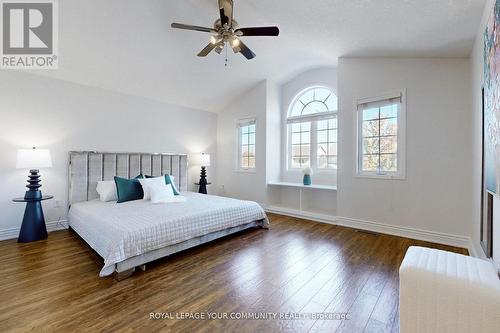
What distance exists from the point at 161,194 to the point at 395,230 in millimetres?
3665

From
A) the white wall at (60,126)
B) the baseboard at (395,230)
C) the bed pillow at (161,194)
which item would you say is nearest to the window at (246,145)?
the baseboard at (395,230)

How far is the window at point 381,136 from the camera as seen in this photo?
3.54 m

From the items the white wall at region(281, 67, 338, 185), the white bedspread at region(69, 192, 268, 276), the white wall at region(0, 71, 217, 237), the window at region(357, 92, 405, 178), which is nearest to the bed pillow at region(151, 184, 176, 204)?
the white bedspread at region(69, 192, 268, 276)

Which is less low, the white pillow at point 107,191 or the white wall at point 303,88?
the white wall at point 303,88

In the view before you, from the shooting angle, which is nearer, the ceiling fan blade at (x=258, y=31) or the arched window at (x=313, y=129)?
the ceiling fan blade at (x=258, y=31)

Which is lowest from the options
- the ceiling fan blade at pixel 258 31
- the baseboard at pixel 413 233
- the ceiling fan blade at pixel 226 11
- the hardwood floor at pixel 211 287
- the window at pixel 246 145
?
the hardwood floor at pixel 211 287

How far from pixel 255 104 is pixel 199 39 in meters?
2.02

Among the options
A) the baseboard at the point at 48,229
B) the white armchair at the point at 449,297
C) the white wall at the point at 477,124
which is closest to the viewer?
the white armchair at the point at 449,297

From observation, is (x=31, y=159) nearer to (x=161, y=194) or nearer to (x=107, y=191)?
(x=107, y=191)

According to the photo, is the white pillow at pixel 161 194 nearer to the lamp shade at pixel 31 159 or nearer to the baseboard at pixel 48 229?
the lamp shade at pixel 31 159

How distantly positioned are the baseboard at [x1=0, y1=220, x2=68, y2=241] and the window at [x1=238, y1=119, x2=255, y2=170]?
3511mm

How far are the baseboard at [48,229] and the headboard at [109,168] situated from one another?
1.21ft

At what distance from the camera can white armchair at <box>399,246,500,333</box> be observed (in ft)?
3.67

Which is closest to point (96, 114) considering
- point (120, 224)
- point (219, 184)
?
point (120, 224)
